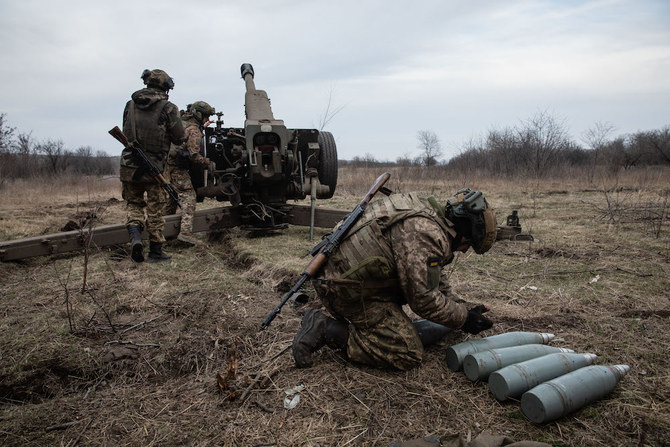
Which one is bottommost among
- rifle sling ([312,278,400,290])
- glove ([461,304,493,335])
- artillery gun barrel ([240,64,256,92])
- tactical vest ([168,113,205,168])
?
glove ([461,304,493,335])

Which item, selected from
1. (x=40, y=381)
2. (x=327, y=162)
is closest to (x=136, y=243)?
(x=40, y=381)

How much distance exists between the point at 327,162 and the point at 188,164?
91.3 inches

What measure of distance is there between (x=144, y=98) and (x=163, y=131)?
1.39ft

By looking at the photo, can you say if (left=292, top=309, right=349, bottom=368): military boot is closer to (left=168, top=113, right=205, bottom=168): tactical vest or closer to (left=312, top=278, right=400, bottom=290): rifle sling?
(left=312, top=278, right=400, bottom=290): rifle sling

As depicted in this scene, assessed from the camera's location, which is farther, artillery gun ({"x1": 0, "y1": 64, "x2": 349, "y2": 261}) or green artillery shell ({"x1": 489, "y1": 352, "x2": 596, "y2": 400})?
artillery gun ({"x1": 0, "y1": 64, "x2": 349, "y2": 261})

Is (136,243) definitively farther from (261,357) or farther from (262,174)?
(261,357)

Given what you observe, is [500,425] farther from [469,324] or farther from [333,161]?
[333,161]

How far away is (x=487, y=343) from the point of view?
9.14 feet

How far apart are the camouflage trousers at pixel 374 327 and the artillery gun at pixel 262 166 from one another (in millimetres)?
4168

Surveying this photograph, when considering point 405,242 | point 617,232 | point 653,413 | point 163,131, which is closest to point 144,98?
point 163,131

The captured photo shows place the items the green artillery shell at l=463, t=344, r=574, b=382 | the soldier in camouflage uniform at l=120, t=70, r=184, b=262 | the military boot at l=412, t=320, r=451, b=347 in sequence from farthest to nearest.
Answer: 1. the soldier in camouflage uniform at l=120, t=70, r=184, b=262
2. the military boot at l=412, t=320, r=451, b=347
3. the green artillery shell at l=463, t=344, r=574, b=382

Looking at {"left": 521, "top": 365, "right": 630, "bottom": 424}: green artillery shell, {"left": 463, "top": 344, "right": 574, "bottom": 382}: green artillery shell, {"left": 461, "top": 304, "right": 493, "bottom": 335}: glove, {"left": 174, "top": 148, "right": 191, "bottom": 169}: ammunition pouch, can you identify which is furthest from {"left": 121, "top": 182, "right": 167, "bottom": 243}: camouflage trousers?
{"left": 521, "top": 365, "right": 630, "bottom": 424}: green artillery shell

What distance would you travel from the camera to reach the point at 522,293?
4062 mm

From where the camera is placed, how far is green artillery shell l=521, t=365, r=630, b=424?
2.13 metres
